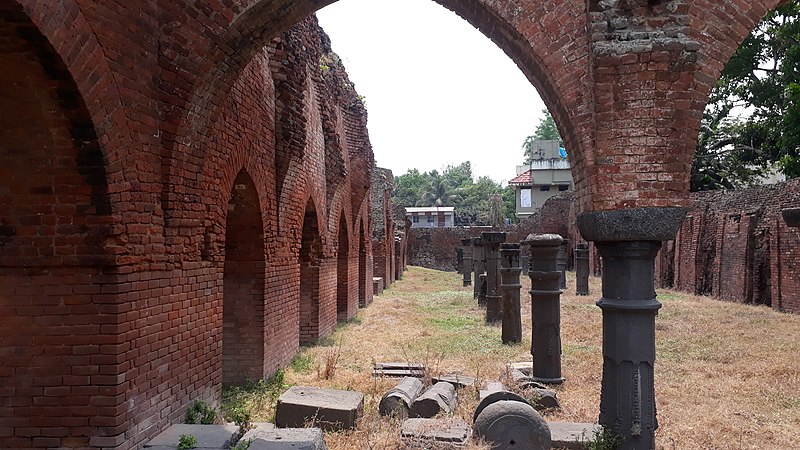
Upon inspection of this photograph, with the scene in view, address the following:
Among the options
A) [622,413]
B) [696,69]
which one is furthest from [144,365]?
[696,69]

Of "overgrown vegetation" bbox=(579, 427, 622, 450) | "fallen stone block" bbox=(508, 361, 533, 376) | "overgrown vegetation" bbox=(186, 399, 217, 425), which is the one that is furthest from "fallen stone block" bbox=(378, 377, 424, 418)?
"fallen stone block" bbox=(508, 361, 533, 376)

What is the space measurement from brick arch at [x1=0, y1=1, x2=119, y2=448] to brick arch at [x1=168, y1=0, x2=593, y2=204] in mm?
1086

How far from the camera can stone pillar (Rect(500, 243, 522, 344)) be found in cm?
1204

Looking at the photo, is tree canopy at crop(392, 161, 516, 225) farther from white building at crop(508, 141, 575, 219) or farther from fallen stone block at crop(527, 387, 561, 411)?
fallen stone block at crop(527, 387, 561, 411)

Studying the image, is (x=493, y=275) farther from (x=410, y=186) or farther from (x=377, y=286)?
(x=410, y=186)

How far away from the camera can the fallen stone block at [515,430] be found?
5.54 metres

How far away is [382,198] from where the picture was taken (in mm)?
26250

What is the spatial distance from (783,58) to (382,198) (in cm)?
1951

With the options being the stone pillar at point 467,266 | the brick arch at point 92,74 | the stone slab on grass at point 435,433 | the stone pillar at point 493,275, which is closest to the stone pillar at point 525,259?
the stone pillar at point 467,266

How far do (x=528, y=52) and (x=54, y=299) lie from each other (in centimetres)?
472

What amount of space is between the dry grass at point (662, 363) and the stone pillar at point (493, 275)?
45 centimetres

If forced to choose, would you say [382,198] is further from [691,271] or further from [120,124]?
[120,124]

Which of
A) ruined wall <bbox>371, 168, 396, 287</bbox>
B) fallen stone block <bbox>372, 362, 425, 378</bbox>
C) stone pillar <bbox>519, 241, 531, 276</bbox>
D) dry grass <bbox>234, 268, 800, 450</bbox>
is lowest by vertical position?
dry grass <bbox>234, 268, 800, 450</bbox>

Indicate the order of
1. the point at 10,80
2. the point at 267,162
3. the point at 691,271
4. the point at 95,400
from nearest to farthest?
the point at 10,80 → the point at 95,400 → the point at 267,162 → the point at 691,271
